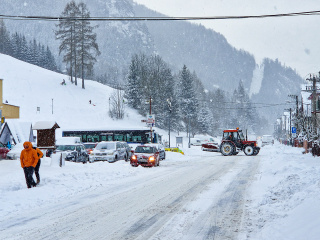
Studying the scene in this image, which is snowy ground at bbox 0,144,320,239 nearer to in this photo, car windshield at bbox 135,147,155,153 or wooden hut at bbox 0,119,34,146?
car windshield at bbox 135,147,155,153

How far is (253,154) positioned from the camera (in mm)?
35719

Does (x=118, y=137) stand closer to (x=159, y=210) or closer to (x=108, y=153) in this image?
(x=108, y=153)

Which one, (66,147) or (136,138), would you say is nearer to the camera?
(66,147)

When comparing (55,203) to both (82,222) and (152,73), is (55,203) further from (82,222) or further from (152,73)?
(152,73)

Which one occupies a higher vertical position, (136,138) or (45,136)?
(45,136)

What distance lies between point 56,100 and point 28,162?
63034mm

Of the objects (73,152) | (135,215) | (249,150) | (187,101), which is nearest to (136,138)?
(249,150)

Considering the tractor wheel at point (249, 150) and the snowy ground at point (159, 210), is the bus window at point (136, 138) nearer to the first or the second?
the tractor wheel at point (249, 150)

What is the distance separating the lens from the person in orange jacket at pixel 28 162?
40.4ft

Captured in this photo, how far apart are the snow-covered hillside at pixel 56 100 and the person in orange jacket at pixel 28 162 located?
158 feet

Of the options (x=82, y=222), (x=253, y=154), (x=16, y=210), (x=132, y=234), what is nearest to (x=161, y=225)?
(x=132, y=234)

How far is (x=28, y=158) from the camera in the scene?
1239 centimetres

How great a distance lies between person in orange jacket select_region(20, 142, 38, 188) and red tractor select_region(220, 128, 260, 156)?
25.3 metres

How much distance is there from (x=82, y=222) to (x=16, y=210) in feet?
7.59
